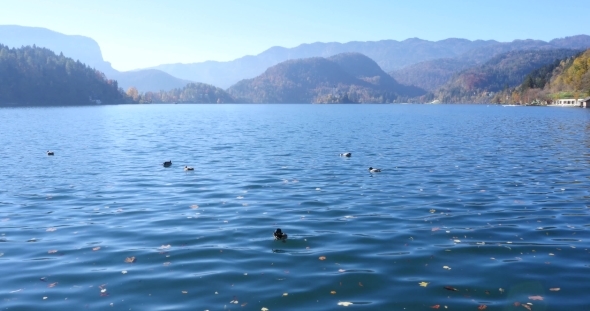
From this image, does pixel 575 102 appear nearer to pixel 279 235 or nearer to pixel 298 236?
pixel 298 236

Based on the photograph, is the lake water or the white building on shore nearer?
the lake water

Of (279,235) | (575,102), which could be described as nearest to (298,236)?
(279,235)

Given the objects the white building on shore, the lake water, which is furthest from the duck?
the white building on shore

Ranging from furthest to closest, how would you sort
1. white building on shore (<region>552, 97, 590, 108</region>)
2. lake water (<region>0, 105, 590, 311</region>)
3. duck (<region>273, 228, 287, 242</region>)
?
white building on shore (<region>552, 97, 590, 108</region>) → duck (<region>273, 228, 287, 242</region>) → lake water (<region>0, 105, 590, 311</region>)

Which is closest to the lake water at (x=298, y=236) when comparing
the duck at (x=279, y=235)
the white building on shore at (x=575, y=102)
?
the duck at (x=279, y=235)

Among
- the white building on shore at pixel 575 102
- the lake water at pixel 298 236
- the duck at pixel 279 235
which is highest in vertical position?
the white building on shore at pixel 575 102

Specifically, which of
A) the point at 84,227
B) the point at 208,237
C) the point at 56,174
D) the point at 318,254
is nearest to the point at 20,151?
the point at 56,174

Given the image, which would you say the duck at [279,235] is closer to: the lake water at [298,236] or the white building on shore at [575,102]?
the lake water at [298,236]

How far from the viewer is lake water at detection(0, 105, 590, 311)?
11633 millimetres

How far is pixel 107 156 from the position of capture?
40.2m

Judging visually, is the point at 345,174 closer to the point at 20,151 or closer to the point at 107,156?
the point at 107,156

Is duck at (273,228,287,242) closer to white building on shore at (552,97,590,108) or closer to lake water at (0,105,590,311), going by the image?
lake water at (0,105,590,311)

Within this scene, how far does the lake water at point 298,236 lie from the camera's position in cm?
1163

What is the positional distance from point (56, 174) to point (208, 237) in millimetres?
18524
